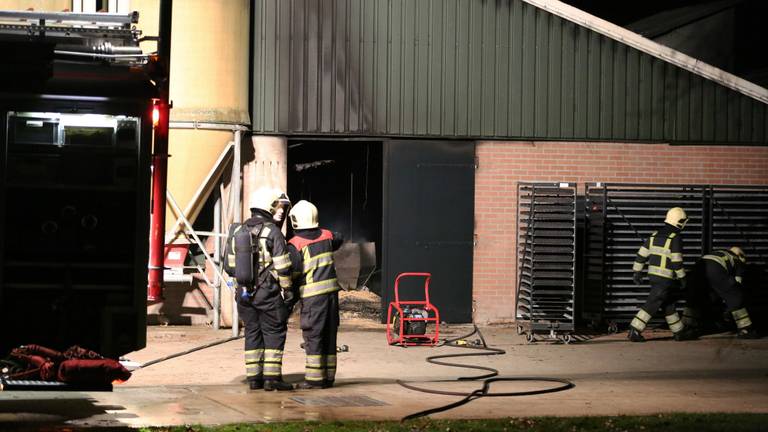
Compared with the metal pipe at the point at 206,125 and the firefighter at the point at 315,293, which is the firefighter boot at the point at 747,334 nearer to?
the firefighter at the point at 315,293

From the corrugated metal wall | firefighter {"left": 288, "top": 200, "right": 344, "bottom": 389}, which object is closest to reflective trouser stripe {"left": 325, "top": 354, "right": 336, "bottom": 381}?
firefighter {"left": 288, "top": 200, "right": 344, "bottom": 389}

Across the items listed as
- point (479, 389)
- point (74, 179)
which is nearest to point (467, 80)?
point (479, 389)

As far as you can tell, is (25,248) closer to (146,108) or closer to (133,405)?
(146,108)

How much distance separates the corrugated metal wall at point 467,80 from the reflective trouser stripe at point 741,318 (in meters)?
3.17

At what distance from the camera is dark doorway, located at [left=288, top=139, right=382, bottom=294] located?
72.6 feet

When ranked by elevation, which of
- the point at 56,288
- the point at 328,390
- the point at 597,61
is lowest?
the point at 328,390

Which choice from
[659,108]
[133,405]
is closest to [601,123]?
[659,108]

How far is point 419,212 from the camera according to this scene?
1830cm

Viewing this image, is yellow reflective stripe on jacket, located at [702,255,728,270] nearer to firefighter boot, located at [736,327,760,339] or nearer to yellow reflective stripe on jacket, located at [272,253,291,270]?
firefighter boot, located at [736,327,760,339]

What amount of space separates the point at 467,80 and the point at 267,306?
25.3ft

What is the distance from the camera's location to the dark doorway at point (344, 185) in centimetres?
2214

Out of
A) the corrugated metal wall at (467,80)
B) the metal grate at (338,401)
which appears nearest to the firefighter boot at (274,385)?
the metal grate at (338,401)

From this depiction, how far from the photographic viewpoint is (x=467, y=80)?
18.4m

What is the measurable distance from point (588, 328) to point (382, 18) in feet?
18.9
